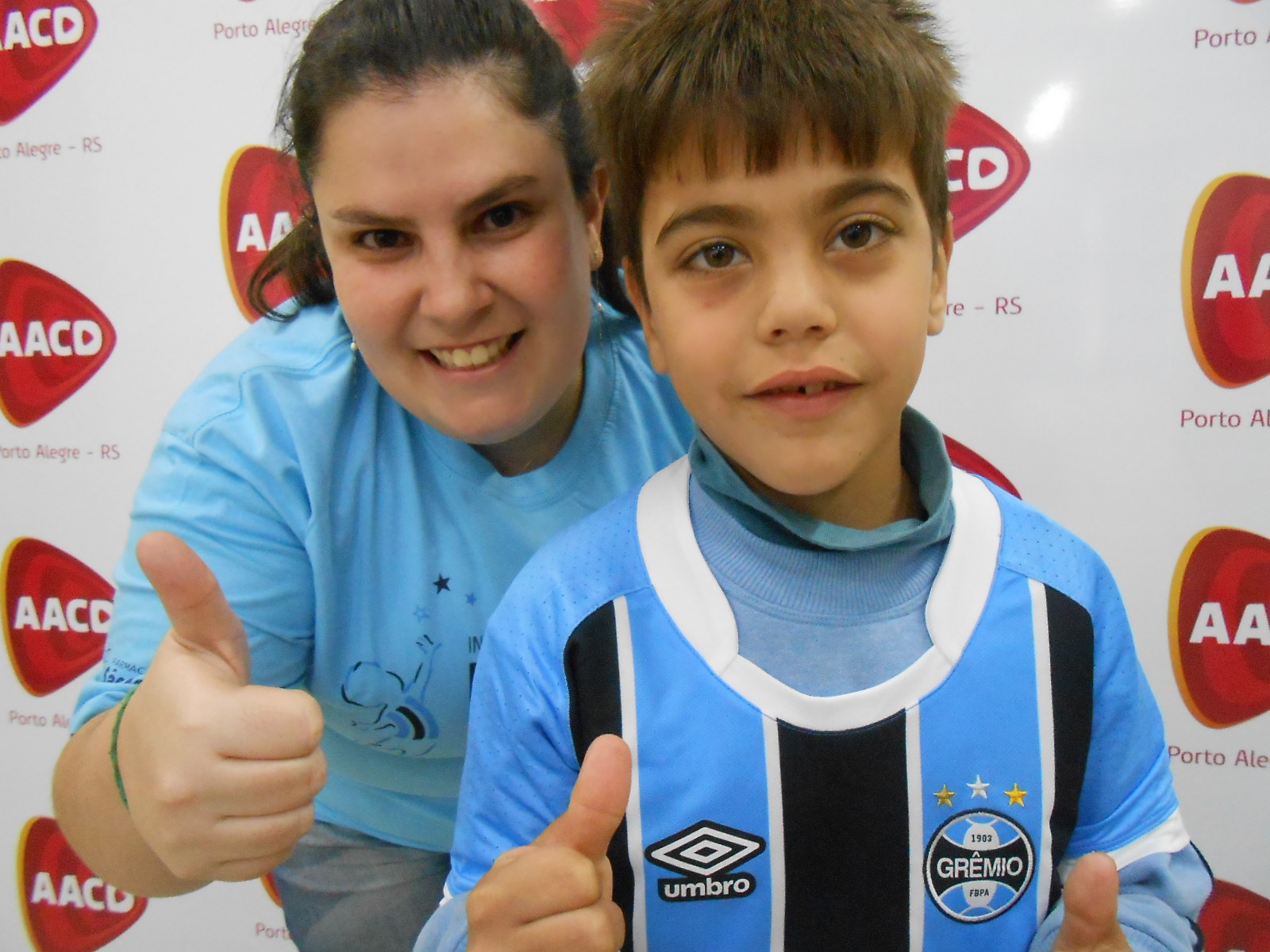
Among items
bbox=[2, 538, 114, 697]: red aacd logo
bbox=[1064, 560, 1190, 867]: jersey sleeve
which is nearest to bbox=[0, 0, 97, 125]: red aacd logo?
bbox=[2, 538, 114, 697]: red aacd logo

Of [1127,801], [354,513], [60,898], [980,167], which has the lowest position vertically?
[60,898]

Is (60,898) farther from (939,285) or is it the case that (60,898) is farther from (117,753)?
(939,285)

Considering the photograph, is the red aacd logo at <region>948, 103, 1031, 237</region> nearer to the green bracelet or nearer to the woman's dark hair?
the woman's dark hair

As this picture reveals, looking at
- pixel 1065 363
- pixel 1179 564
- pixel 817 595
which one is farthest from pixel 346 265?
pixel 1179 564

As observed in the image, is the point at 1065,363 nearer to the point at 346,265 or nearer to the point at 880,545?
the point at 880,545

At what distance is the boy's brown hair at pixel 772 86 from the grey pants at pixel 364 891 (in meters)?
0.80

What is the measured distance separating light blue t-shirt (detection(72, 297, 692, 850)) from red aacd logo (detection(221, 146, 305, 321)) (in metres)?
0.65

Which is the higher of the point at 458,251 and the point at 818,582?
the point at 458,251

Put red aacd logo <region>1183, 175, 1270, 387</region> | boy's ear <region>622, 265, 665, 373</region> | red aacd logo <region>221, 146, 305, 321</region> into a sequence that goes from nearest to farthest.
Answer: boy's ear <region>622, 265, 665, 373</region>, red aacd logo <region>1183, 175, 1270, 387</region>, red aacd logo <region>221, 146, 305, 321</region>

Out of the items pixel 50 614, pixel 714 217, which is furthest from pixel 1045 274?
pixel 50 614

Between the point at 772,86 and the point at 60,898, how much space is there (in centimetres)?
202

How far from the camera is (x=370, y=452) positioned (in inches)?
31.7

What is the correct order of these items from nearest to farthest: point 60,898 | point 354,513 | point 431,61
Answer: point 431,61 < point 354,513 < point 60,898

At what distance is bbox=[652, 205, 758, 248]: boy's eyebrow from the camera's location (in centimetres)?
56
